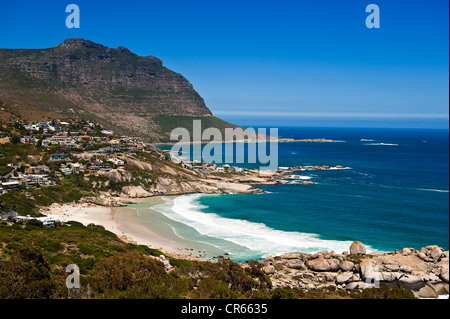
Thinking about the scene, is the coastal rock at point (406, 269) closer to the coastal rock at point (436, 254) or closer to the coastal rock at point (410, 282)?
the coastal rock at point (410, 282)

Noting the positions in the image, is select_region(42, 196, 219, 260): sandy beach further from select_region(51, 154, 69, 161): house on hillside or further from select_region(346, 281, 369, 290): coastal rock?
select_region(51, 154, 69, 161): house on hillside

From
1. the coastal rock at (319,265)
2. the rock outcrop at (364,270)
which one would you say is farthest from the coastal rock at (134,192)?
the coastal rock at (319,265)

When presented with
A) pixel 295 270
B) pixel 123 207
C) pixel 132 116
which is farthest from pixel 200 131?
pixel 295 270

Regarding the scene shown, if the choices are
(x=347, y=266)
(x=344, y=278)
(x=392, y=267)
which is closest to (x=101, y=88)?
(x=347, y=266)

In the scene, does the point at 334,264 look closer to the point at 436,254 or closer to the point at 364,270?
the point at 364,270

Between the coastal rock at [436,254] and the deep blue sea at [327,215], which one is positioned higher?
the coastal rock at [436,254]

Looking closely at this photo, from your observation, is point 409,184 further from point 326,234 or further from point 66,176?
point 66,176

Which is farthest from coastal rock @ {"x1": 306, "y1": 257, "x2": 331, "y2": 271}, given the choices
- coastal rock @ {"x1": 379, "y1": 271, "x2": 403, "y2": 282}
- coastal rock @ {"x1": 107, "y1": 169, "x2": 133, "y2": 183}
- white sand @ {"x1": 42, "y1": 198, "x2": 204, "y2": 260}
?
coastal rock @ {"x1": 107, "y1": 169, "x2": 133, "y2": 183}

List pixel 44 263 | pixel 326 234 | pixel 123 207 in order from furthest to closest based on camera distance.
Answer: pixel 123 207, pixel 326 234, pixel 44 263
